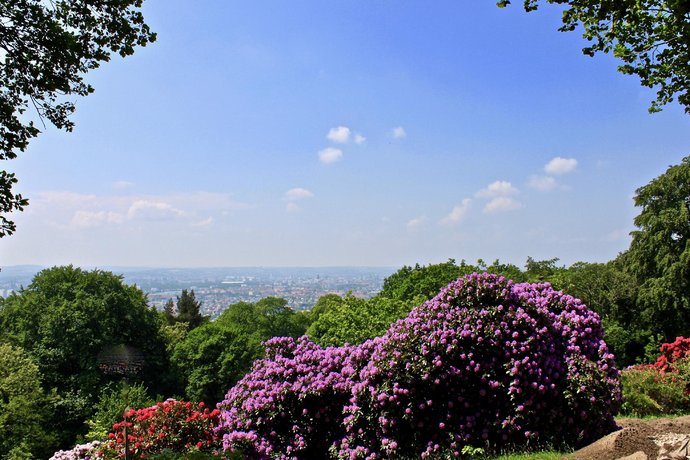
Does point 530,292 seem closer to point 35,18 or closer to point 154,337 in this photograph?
point 35,18

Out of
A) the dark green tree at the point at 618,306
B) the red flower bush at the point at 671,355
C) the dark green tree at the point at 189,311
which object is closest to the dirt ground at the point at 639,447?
the red flower bush at the point at 671,355

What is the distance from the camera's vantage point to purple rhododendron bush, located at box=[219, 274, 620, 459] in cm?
655

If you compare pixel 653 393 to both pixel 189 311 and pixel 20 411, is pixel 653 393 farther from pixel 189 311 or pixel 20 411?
pixel 189 311

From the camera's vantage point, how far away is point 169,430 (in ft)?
28.7

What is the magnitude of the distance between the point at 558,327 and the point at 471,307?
4.47ft

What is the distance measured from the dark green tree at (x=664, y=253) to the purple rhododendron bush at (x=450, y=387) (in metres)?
18.5

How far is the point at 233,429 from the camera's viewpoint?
7.84m

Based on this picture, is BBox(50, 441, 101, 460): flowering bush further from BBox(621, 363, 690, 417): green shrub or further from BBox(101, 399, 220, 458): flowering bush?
BBox(621, 363, 690, 417): green shrub

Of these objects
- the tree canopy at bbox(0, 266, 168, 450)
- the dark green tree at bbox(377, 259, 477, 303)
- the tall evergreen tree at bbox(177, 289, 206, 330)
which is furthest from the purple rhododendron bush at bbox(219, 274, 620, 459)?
the tall evergreen tree at bbox(177, 289, 206, 330)

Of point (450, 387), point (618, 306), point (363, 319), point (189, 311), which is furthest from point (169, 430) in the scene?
point (189, 311)

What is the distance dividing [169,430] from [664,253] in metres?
23.9

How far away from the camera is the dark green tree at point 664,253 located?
22.2 meters

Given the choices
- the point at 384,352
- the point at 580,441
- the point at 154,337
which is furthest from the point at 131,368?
the point at 580,441

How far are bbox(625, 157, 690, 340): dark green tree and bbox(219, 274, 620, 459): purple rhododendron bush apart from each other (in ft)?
60.6
